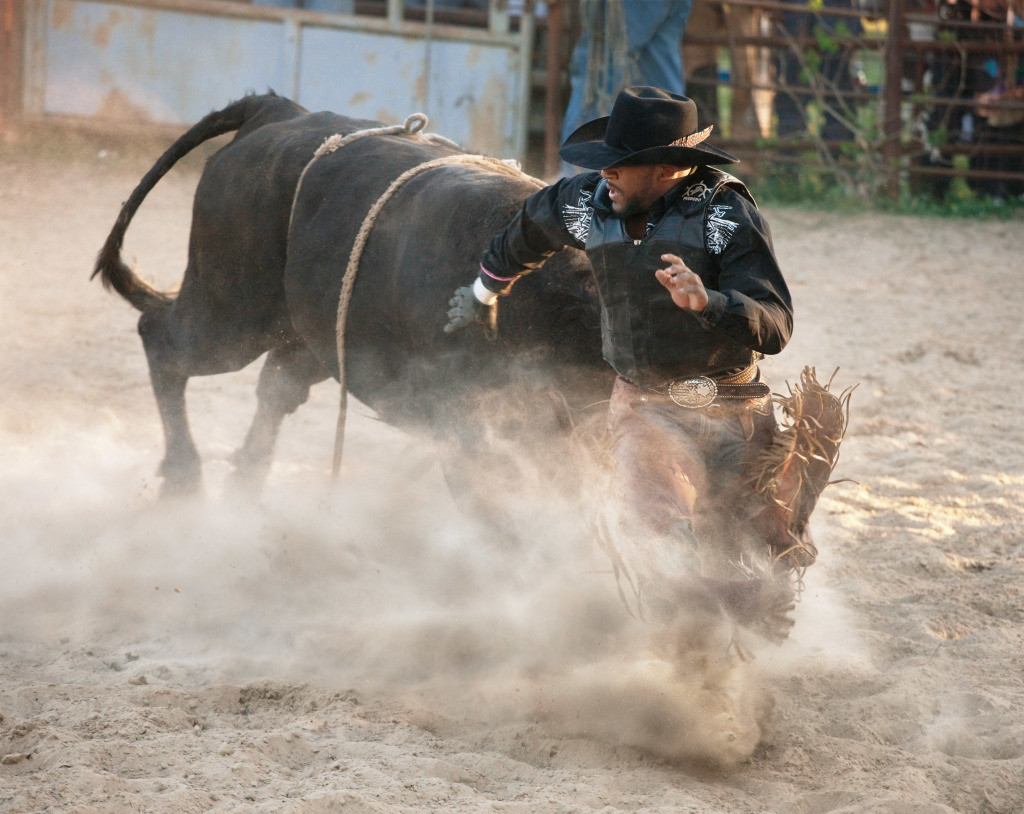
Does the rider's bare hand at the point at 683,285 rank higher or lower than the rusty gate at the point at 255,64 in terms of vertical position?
lower

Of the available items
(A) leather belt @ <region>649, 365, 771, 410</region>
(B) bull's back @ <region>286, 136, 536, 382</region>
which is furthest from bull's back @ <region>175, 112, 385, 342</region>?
(A) leather belt @ <region>649, 365, 771, 410</region>

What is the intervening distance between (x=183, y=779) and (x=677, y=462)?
4.02 ft

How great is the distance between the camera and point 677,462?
2.39 metres

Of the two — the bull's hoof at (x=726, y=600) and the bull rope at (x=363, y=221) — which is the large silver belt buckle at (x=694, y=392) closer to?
the bull's hoof at (x=726, y=600)

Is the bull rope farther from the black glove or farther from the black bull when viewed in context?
the black glove

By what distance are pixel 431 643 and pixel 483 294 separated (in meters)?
0.95

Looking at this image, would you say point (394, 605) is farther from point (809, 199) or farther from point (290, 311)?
point (809, 199)

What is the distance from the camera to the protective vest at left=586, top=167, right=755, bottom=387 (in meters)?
2.34

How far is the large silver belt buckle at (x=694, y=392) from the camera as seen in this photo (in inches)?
94.9

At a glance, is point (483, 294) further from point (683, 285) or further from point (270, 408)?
point (270, 408)

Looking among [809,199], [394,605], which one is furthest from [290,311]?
[809,199]

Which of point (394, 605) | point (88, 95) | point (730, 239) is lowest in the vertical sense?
point (394, 605)

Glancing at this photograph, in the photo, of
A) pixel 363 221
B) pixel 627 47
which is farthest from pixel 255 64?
pixel 363 221

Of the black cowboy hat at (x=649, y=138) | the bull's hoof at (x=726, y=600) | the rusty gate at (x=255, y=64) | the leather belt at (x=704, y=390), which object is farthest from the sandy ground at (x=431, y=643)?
the rusty gate at (x=255, y=64)
